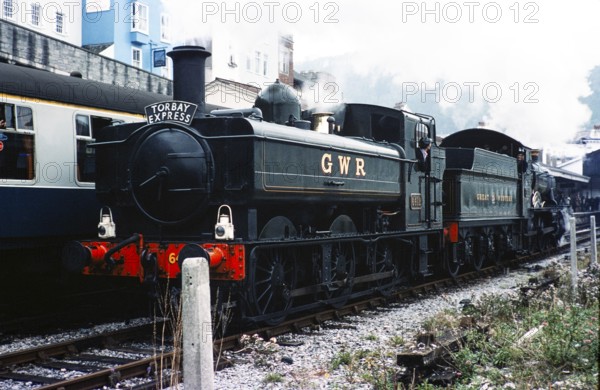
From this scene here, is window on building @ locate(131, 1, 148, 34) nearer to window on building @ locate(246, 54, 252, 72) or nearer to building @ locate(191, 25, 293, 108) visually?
building @ locate(191, 25, 293, 108)

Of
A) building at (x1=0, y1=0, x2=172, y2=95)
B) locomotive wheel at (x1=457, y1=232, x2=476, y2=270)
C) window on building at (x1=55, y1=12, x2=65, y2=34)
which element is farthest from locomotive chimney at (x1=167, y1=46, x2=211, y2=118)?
window on building at (x1=55, y1=12, x2=65, y2=34)

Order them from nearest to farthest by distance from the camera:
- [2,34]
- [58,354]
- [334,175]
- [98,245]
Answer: [58,354] < [98,245] < [334,175] < [2,34]

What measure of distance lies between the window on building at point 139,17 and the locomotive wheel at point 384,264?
2288 cm

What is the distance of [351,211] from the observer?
382 inches

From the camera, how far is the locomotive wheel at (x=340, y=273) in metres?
8.60

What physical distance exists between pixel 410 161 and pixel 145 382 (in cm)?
609

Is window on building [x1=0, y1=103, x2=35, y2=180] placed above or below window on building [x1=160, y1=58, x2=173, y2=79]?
below

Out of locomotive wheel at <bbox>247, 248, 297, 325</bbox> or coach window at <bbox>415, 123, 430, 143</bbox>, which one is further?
coach window at <bbox>415, 123, 430, 143</bbox>

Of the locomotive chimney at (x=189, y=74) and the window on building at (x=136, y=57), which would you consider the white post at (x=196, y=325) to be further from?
the window on building at (x=136, y=57)

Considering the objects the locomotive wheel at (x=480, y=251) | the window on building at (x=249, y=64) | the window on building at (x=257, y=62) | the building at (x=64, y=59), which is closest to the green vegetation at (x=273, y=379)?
the building at (x=64, y=59)

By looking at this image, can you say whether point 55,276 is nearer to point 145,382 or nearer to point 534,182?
point 145,382

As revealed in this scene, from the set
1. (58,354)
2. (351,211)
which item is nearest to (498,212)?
(351,211)

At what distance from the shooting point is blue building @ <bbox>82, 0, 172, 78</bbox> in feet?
97.3

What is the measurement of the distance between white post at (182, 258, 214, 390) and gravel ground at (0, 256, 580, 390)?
1462mm
